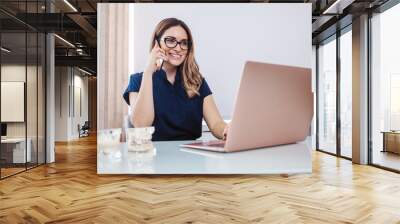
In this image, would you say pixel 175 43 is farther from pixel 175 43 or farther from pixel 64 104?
pixel 64 104

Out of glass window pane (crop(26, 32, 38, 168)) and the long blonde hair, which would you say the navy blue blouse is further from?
glass window pane (crop(26, 32, 38, 168))

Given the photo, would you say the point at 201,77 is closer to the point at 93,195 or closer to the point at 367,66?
the point at 93,195

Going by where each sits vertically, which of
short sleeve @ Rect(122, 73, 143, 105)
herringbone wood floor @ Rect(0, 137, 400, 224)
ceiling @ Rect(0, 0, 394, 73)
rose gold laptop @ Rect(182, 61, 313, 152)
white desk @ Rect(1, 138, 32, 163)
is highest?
ceiling @ Rect(0, 0, 394, 73)

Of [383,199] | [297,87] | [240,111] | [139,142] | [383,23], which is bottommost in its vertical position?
[383,199]

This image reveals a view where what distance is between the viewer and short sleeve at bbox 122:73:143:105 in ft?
14.6

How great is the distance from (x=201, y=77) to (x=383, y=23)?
3785 millimetres

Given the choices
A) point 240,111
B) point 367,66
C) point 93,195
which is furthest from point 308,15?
point 93,195

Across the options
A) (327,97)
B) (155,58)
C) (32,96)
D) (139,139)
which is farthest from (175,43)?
(327,97)

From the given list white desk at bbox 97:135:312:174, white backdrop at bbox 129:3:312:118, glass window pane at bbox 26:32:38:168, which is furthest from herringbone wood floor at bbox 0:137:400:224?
white backdrop at bbox 129:3:312:118

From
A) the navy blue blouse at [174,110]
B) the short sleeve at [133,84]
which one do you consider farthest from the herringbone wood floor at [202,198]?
the short sleeve at [133,84]

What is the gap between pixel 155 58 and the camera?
4.38 m

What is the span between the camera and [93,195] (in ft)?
14.1

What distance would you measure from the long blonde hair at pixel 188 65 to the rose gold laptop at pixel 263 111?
1.17 meters

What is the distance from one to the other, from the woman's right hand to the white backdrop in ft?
0.38
